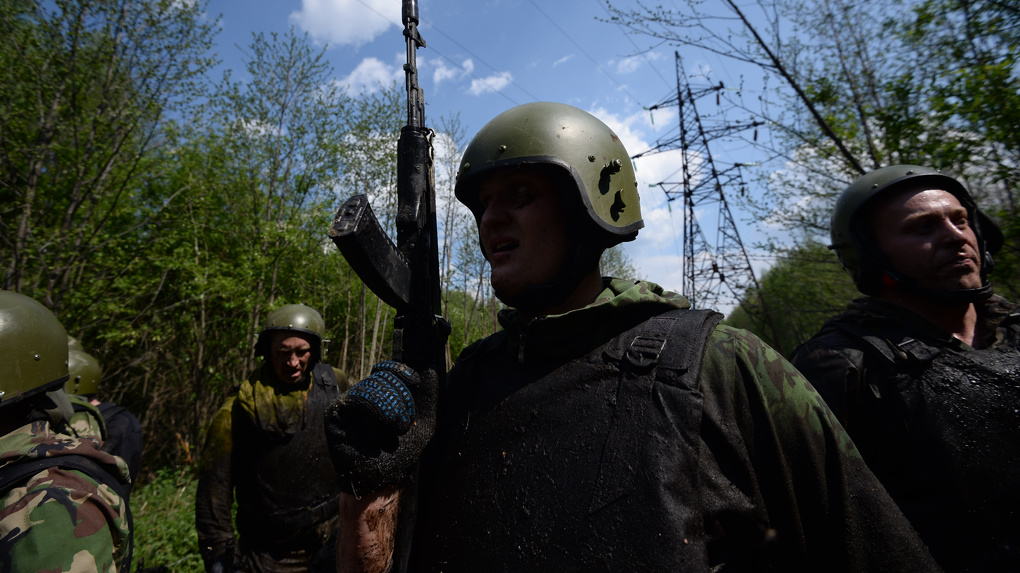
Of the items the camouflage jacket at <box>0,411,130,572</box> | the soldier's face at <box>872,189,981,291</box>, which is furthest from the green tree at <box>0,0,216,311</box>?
the soldier's face at <box>872,189,981,291</box>

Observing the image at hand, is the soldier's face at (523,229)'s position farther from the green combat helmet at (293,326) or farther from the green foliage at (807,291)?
the green foliage at (807,291)

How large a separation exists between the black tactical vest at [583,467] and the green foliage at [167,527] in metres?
4.85

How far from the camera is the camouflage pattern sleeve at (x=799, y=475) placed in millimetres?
1121

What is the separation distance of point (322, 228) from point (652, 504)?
40.4ft

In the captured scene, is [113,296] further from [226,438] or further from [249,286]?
[226,438]

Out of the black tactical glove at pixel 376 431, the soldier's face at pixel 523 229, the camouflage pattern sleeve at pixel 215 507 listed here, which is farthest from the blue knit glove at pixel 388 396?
the camouflage pattern sleeve at pixel 215 507

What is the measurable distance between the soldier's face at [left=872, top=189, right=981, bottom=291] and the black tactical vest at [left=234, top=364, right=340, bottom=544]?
3.91m

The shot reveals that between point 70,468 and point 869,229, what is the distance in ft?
12.0

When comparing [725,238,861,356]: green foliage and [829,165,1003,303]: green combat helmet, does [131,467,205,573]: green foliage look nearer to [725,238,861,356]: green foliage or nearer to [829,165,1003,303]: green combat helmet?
[829,165,1003,303]: green combat helmet

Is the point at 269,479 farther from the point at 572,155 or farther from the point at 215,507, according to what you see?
the point at 572,155

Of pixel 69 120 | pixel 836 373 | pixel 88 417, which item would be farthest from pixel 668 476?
pixel 69 120

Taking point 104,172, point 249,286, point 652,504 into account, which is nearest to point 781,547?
point 652,504

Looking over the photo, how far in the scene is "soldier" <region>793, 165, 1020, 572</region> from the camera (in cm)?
165

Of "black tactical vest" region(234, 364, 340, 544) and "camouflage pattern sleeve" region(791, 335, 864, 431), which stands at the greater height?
"camouflage pattern sleeve" region(791, 335, 864, 431)
